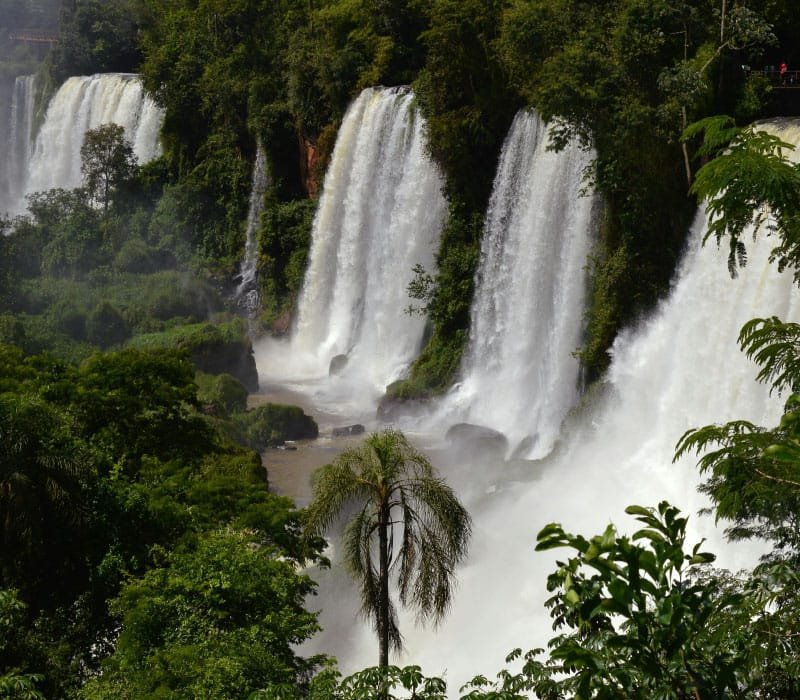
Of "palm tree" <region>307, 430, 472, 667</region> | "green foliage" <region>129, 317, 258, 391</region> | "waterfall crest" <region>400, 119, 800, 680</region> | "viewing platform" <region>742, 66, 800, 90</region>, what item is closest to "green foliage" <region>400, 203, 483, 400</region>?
"green foliage" <region>129, 317, 258, 391</region>

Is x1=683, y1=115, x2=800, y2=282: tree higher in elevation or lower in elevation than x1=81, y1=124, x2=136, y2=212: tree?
lower

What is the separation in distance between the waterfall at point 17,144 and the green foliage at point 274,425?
104 feet

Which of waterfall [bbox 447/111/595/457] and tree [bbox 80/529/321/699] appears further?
waterfall [bbox 447/111/595/457]

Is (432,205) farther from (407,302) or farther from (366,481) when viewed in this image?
(366,481)

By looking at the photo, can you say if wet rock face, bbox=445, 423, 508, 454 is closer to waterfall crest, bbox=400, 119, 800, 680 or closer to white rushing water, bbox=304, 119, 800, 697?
white rushing water, bbox=304, 119, 800, 697

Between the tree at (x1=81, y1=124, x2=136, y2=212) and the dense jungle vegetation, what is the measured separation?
18 cm

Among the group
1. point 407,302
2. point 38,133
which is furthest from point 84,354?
point 38,133

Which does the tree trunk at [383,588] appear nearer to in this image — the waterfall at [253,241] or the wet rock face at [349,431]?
the wet rock face at [349,431]

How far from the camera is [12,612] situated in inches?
368

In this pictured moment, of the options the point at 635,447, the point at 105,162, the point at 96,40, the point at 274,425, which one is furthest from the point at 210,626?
the point at 96,40

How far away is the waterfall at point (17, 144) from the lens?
50719mm

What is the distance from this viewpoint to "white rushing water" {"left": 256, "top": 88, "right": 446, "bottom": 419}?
2848 cm

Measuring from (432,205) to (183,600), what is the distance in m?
19.6

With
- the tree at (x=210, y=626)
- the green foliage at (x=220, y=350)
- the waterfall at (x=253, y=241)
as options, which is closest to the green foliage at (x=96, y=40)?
the waterfall at (x=253, y=241)
